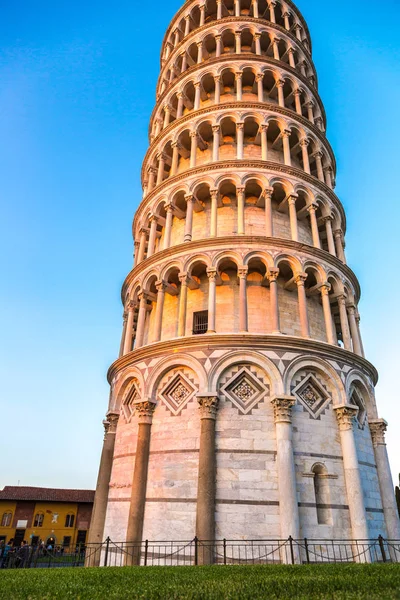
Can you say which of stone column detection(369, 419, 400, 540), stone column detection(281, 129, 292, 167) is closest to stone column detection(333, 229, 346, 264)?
stone column detection(281, 129, 292, 167)

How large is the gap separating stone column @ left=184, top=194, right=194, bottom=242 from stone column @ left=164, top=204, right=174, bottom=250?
3.66ft

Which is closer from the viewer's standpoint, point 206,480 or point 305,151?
point 206,480

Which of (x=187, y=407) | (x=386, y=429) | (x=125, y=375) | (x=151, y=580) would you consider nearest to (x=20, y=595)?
(x=151, y=580)

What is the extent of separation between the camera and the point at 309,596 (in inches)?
236

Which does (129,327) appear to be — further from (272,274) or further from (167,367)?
(272,274)

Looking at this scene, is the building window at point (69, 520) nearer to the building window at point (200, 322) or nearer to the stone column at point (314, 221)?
the building window at point (200, 322)

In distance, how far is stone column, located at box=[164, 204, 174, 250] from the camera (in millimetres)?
18969

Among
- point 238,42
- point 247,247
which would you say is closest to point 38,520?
point 247,247

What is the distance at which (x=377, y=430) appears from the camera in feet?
53.8

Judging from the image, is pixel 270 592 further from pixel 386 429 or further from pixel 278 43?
pixel 278 43

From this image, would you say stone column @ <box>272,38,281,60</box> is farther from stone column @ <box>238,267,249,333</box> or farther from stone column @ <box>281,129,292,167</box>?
stone column @ <box>238,267,249,333</box>

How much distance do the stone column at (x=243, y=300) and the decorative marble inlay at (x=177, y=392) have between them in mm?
2802

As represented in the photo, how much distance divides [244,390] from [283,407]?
1.50 m

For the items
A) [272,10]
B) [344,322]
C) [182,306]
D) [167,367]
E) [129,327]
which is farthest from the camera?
[272,10]
